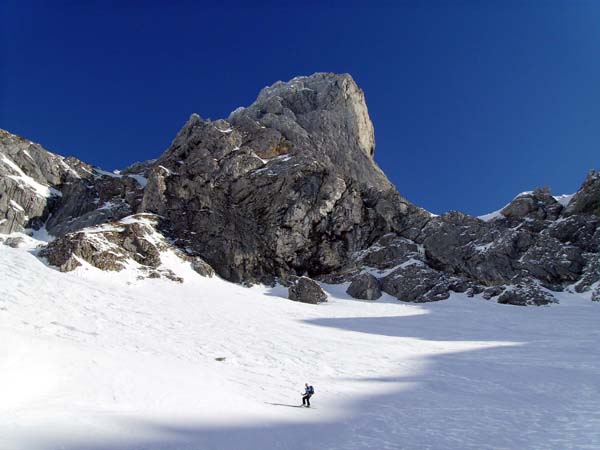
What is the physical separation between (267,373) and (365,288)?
35760mm

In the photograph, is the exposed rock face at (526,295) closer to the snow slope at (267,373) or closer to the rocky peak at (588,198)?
the snow slope at (267,373)

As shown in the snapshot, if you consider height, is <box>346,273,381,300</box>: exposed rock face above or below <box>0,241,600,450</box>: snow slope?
above

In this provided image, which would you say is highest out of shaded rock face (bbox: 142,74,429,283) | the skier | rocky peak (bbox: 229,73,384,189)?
rocky peak (bbox: 229,73,384,189)

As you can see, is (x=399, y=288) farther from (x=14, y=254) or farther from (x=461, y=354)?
(x=14, y=254)

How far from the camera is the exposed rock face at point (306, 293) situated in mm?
51344

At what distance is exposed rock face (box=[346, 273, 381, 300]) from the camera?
55969 mm

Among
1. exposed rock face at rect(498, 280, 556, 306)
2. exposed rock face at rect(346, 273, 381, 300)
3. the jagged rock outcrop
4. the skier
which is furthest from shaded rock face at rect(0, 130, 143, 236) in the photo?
the skier

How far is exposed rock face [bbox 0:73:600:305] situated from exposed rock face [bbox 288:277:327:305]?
21 cm

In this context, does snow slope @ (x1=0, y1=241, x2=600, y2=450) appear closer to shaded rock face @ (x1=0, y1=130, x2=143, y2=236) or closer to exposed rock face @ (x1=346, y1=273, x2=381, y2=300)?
exposed rock face @ (x1=346, y1=273, x2=381, y2=300)

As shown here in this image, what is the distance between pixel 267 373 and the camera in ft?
73.2

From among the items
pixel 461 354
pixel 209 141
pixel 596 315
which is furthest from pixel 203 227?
pixel 596 315

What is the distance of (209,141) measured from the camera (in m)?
76.2

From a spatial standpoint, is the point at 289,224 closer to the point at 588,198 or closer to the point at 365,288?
the point at 365,288

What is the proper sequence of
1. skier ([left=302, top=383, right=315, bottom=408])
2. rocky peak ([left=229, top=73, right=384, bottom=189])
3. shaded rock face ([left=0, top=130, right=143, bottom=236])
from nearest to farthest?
1. skier ([left=302, top=383, right=315, bottom=408])
2. shaded rock face ([left=0, top=130, right=143, bottom=236])
3. rocky peak ([left=229, top=73, right=384, bottom=189])
